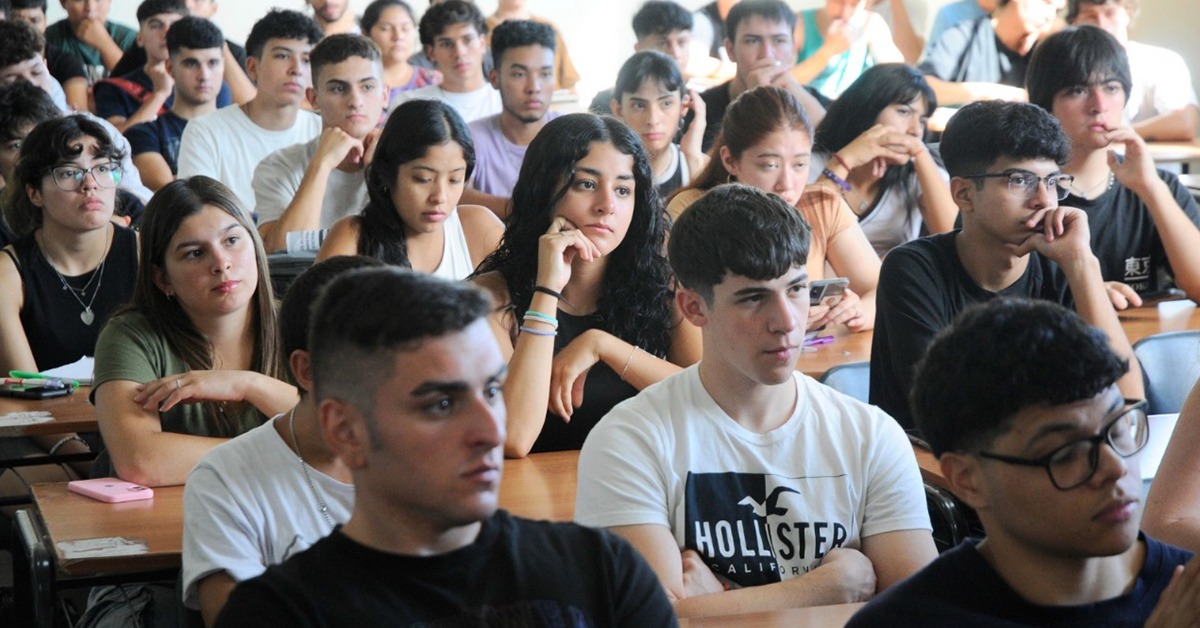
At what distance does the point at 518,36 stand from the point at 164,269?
288cm

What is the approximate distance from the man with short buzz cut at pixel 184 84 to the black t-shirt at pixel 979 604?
4.62 metres

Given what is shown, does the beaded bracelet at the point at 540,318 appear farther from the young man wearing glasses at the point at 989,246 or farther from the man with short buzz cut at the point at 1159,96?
the man with short buzz cut at the point at 1159,96

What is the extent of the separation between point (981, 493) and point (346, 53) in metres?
3.61

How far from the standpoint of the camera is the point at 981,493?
141 cm

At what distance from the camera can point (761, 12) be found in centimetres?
567

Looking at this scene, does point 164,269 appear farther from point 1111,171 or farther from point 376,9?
point 376,9

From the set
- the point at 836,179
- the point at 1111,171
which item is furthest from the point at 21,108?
the point at 1111,171

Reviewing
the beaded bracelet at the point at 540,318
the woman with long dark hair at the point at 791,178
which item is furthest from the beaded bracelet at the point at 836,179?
the beaded bracelet at the point at 540,318

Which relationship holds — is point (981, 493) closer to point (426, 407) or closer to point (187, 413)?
point (426, 407)

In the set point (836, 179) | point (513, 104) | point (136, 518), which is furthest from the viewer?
point (513, 104)

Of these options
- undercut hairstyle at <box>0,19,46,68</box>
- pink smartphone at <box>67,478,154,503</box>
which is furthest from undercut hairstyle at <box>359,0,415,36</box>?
pink smartphone at <box>67,478,154,503</box>

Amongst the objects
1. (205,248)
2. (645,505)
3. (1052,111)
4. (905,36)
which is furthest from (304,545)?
(905,36)

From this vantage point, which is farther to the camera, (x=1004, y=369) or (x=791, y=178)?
(x=791, y=178)

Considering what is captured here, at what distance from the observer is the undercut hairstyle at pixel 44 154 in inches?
138
